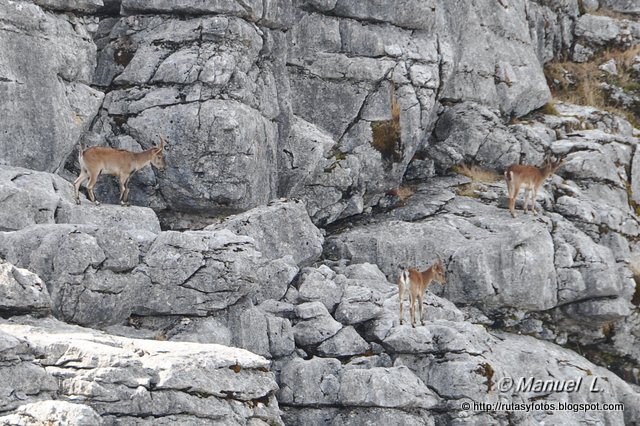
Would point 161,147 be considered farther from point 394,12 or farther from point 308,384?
point 394,12

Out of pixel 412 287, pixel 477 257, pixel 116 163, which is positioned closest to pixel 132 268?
pixel 116 163

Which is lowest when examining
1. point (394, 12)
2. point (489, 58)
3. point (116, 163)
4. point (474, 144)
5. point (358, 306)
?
point (358, 306)

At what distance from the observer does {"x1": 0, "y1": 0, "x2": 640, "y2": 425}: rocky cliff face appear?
20422mm

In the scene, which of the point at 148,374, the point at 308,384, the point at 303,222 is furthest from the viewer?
the point at 303,222

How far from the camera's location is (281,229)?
30766 mm

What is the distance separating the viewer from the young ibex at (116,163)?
2845 centimetres

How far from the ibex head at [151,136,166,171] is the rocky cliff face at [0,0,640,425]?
701 mm

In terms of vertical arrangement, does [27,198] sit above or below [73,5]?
below

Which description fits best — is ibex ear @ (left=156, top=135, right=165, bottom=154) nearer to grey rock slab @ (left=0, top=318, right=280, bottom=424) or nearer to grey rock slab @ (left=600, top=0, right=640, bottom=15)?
grey rock slab @ (left=0, top=318, right=280, bottom=424)

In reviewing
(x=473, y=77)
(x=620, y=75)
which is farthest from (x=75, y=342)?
(x=620, y=75)

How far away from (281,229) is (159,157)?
14.7 feet

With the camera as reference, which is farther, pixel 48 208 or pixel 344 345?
pixel 344 345

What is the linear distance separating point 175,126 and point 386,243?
8242mm

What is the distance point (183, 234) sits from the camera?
24.8 m
